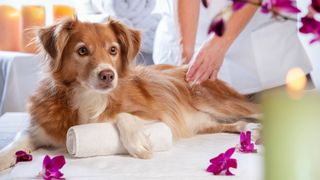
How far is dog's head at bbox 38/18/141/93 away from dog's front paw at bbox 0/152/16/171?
10.9 inches

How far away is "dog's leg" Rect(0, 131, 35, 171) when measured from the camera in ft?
4.25

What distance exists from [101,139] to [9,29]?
7.88 feet

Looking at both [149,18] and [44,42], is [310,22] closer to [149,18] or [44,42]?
[44,42]

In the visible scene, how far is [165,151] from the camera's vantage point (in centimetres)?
143

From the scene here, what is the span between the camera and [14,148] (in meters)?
1.39

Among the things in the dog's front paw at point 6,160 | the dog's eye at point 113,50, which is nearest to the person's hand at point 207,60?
the dog's eye at point 113,50

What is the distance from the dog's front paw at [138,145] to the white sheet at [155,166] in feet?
0.06

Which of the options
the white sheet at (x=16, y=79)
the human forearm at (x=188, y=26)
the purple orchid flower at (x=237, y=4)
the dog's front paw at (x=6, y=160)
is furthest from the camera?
the white sheet at (x=16, y=79)

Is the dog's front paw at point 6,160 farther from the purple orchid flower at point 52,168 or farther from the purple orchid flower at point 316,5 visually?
the purple orchid flower at point 316,5

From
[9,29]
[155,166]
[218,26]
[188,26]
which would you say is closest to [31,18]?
[9,29]

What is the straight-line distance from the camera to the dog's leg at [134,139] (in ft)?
4.41

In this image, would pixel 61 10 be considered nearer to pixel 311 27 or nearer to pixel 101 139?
pixel 101 139

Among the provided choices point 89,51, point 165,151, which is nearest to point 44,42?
point 89,51

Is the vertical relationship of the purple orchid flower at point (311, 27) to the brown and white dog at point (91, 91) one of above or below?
above
